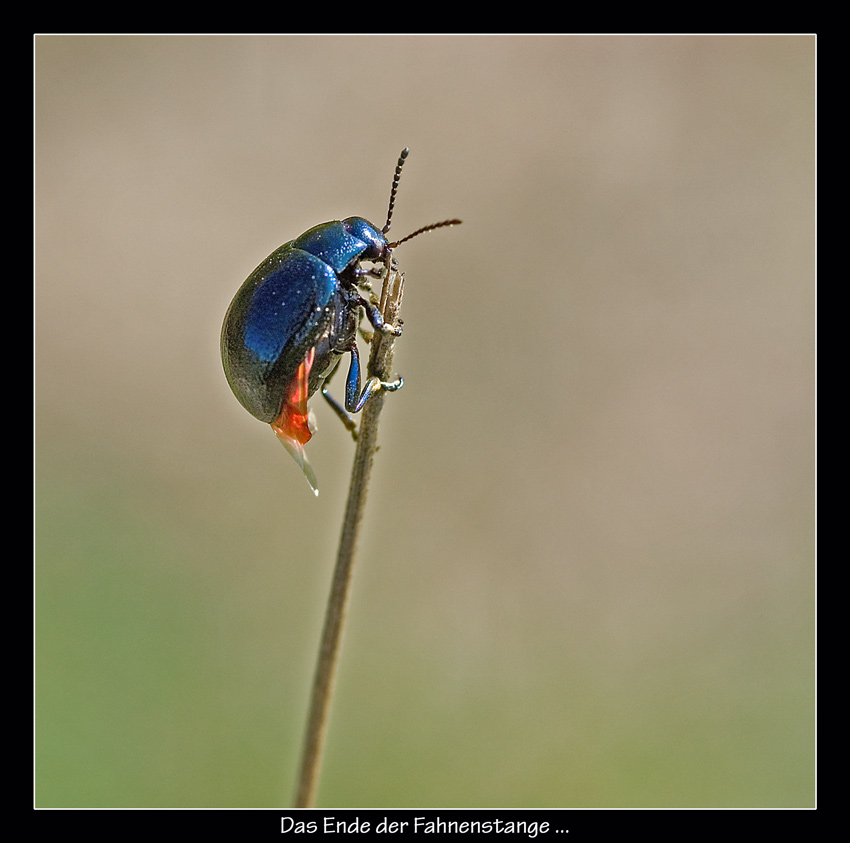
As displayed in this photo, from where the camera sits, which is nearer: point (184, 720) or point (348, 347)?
point (348, 347)

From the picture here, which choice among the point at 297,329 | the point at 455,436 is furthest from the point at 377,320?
the point at 455,436

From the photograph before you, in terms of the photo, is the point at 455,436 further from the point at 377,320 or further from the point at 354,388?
the point at 377,320

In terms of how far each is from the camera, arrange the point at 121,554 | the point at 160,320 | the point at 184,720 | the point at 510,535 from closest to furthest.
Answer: the point at 184,720, the point at 121,554, the point at 510,535, the point at 160,320

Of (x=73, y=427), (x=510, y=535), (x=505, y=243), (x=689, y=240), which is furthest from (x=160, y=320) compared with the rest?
(x=689, y=240)

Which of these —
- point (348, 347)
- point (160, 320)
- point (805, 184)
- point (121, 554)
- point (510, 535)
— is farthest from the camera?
point (805, 184)

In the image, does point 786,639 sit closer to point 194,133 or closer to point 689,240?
point 689,240

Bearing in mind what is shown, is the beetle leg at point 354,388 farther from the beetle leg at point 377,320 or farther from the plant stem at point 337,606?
the plant stem at point 337,606

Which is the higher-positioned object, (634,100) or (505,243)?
(634,100)

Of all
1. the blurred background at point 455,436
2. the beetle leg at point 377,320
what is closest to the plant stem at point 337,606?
the beetle leg at point 377,320
